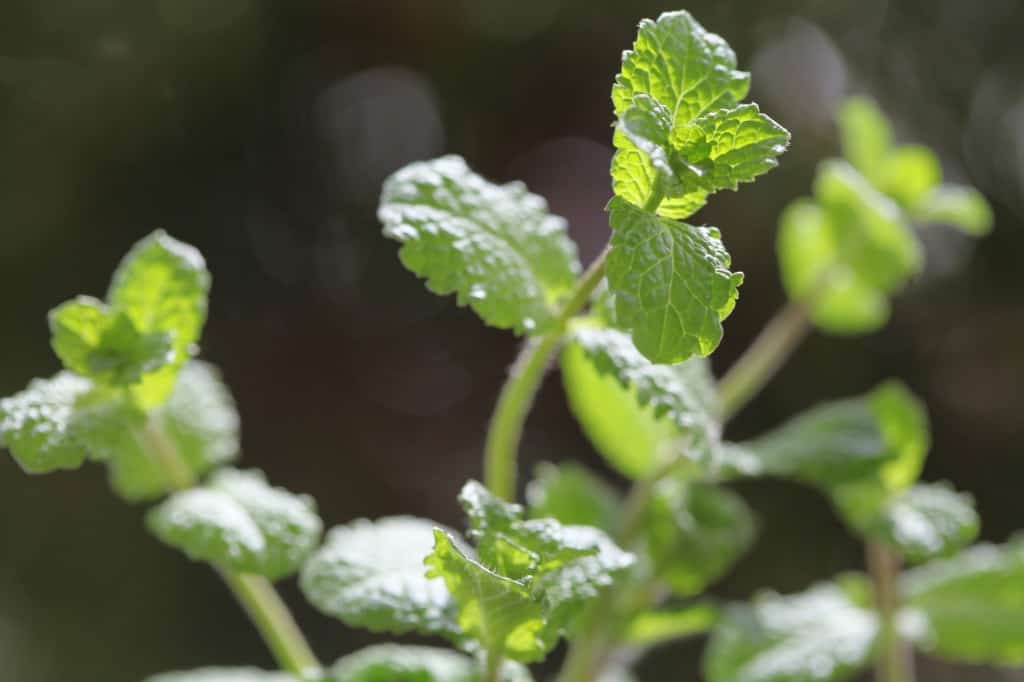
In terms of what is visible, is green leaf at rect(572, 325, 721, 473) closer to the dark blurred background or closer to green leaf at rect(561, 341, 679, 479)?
green leaf at rect(561, 341, 679, 479)

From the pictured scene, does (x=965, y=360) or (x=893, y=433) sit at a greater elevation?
(x=965, y=360)

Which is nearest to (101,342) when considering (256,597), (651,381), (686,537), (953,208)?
(256,597)

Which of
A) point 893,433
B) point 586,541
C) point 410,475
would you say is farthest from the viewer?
point 410,475

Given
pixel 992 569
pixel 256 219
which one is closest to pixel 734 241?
pixel 256 219

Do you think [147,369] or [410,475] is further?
[410,475]

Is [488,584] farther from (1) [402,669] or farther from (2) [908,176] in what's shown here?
(2) [908,176]

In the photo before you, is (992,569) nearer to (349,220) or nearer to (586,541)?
(586,541)

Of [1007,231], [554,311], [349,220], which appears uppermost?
[349,220]
